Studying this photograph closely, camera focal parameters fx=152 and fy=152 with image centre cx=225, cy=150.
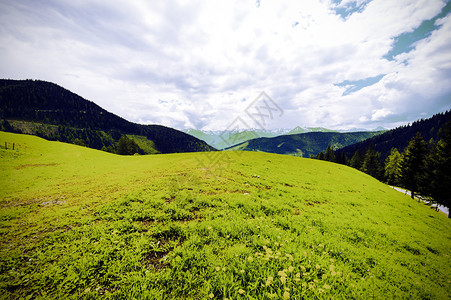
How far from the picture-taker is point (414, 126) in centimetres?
18388

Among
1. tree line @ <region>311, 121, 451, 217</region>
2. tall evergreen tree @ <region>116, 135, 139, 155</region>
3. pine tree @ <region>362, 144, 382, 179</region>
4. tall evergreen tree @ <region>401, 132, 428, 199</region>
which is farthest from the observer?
pine tree @ <region>362, 144, 382, 179</region>

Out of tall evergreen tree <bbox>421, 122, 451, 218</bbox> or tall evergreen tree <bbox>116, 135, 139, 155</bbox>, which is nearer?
tall evergreen tree <bbox>421, 122, 451, 218</bbox>

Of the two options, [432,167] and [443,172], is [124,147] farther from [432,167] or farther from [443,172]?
[432,167]

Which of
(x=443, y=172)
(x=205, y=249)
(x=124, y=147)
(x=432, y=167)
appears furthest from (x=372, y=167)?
(x=124, y=147)

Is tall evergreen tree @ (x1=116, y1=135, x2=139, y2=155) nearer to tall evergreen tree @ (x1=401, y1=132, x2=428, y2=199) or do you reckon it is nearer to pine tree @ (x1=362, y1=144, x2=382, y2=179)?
tall evergreen tree @ (x1=401, y1=132, x2=428, y2=199)

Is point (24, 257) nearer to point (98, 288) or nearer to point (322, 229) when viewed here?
point (98, 288)

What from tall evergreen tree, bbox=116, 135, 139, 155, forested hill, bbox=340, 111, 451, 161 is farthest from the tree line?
forested hill, bbox=340, 111, 451, 161

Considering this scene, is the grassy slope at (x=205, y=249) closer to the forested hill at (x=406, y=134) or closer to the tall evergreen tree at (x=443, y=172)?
the tall evergreen tree at (x=443, y=172)

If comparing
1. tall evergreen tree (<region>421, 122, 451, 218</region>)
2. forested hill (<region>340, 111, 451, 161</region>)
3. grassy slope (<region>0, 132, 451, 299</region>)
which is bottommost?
grassy slope (<region>0, 132, 451, 299</region>)

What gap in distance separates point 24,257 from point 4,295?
1618mm

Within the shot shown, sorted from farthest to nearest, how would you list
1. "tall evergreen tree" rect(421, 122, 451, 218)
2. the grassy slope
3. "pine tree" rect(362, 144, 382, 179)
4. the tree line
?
"pine tree" rect(362, 144, 382, 179)
the tree line
"tall evergreen tree" rect(421, 122, 451, 218)
the grassy slope

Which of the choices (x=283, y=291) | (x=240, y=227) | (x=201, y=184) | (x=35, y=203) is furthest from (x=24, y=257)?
(x=201, y=184)

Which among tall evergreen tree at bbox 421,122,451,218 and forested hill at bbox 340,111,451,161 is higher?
forested hill at bbox 340,111,451,161

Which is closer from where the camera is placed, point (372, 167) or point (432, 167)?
point (432, 167)
